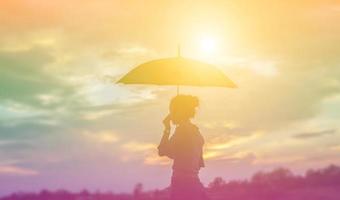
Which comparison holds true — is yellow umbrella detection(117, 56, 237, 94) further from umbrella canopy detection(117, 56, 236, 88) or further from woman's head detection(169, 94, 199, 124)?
woman's head detection(169, 94, 199, 124)

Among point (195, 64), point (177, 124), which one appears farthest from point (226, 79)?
point (177, 124)

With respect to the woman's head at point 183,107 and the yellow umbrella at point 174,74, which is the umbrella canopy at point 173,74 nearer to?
the yellow umbrella at point 174,74

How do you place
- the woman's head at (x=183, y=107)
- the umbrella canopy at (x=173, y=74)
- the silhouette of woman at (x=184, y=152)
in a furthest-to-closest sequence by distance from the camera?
the umbrella canopy at (x=173, y=74) < the silhouette of woman at (x=184, y=152) < the woman's head at (x=183, y=107)

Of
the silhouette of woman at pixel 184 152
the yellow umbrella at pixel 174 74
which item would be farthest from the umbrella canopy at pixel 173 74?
the silhouette of woman at pixel 184 152

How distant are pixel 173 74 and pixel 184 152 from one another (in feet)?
5.80

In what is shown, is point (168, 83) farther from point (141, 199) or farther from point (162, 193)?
point (141, 199)

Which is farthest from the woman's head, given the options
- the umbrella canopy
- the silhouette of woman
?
the umbrella canopy

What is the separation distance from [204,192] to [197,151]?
0.64 meters

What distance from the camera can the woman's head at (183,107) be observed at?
11.5 meters

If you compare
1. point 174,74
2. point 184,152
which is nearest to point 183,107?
point 184,152

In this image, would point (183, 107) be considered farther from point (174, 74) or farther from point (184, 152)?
point (174, 74)

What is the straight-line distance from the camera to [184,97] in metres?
11.5

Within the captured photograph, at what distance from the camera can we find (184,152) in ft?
38.4

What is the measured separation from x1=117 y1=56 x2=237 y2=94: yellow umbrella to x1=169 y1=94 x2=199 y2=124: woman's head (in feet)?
4.77
